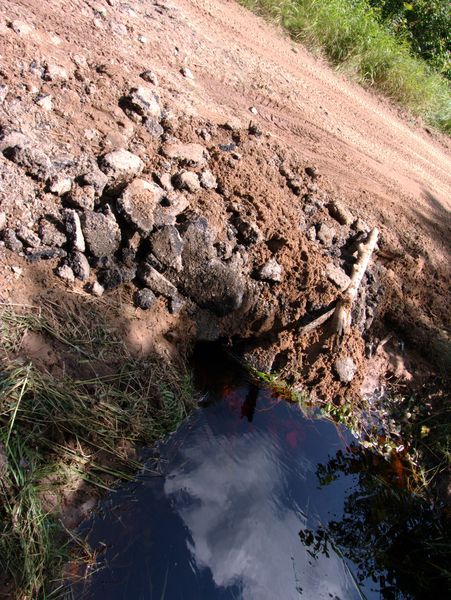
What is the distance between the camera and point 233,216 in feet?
12.4

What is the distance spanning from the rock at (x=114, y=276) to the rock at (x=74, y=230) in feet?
0.67

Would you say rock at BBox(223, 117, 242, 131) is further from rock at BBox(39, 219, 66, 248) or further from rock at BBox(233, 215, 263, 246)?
rock at BBox(39, 219, 66, 248)

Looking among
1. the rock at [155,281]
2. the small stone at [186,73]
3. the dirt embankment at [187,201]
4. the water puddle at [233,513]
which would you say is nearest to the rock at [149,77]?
the dirt embankment at [187,201]

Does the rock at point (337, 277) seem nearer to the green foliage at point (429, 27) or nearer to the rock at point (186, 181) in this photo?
the rock at point (186, 181)

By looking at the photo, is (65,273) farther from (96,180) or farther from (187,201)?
(187,201)

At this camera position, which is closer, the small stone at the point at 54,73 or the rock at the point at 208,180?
the small stone at the point at 54,73

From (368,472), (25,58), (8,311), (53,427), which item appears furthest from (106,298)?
(368,472)

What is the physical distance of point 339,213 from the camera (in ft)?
14.2

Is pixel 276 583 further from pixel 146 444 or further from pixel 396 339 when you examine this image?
pixel 396 339

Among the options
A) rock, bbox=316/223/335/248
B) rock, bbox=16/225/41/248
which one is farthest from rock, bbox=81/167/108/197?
rock, bbox=316/223/335/248

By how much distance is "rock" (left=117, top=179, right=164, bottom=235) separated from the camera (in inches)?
130

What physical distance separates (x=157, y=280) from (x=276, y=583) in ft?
6.04

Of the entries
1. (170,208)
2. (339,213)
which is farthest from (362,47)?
(170,208)

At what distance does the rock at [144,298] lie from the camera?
10.9 feet
